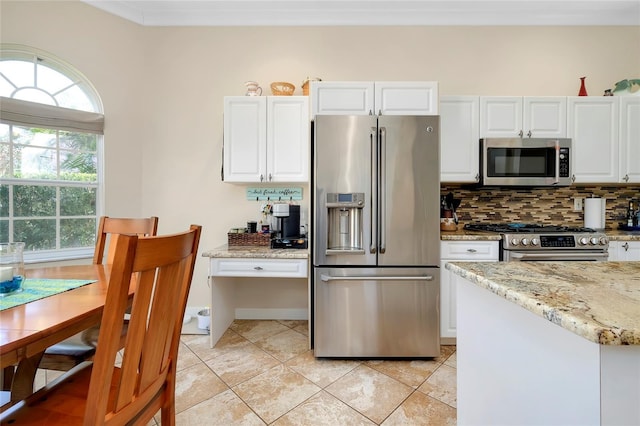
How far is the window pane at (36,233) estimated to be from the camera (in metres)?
2.26

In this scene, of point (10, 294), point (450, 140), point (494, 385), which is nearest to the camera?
point (494, 385)

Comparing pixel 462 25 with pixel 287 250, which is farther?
pixel 462 25

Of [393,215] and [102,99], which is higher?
[102,99]

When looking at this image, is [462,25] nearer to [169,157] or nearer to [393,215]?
[393,215]

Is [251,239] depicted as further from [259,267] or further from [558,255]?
[558,255]

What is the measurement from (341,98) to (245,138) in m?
0.92

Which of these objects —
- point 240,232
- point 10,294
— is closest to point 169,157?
point 240,232

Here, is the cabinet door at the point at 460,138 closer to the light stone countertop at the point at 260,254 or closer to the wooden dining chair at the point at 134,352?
the light stone countertop at the point at 260,254

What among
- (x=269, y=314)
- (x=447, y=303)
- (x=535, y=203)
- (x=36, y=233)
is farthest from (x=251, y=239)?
(x=535, y=203)

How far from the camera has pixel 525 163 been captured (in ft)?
7.84

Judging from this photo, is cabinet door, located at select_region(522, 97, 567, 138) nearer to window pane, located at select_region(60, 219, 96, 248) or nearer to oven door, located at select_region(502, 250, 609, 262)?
oven door, located at select_region(502, 250, 609, 262)

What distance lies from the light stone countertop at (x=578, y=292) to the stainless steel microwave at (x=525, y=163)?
1491 millimetres

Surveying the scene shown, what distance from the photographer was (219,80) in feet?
9.07

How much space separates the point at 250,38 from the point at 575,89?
134 inches
